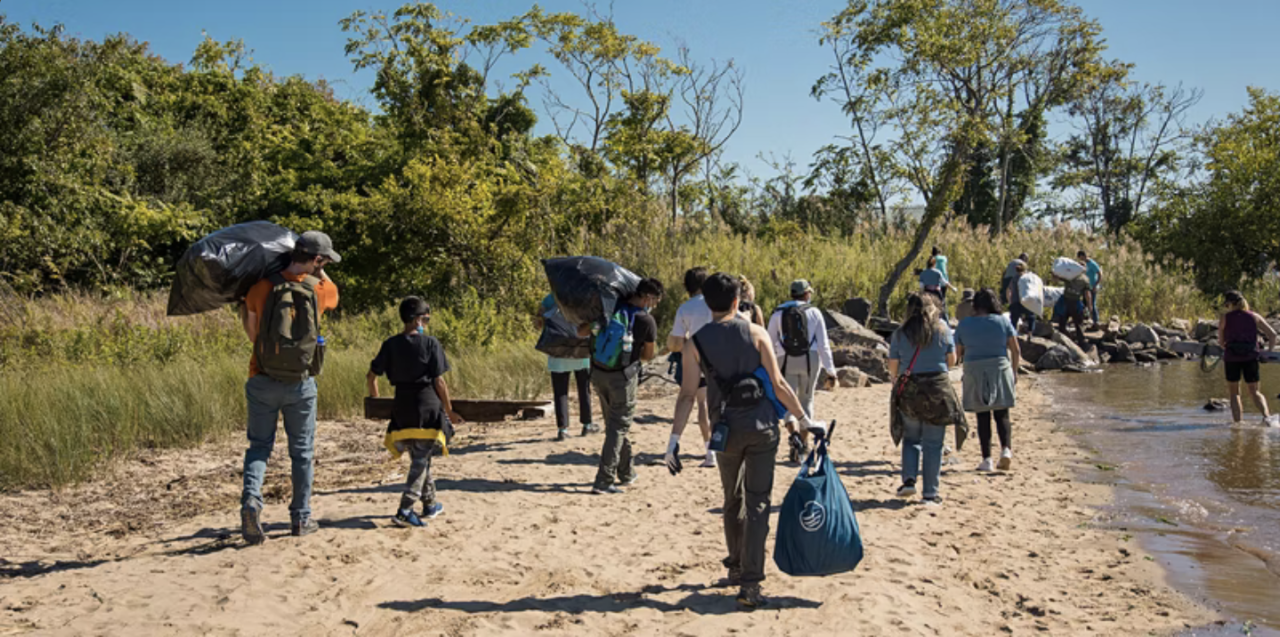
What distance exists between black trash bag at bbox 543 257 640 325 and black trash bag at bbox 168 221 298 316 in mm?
2464

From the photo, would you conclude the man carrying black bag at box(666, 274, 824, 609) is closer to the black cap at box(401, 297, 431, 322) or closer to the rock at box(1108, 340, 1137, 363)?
the black cap at box(401, 297, 431, 322)

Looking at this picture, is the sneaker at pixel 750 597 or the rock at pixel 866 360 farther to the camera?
the rock at pixel 866 360

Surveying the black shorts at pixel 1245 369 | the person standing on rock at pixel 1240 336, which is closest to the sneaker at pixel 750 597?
the person standing on rock at pixel 1240 336

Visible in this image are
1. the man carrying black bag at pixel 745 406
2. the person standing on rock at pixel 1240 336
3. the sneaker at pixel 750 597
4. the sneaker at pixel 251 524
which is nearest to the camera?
the man carrying black bag at pixel 745 406

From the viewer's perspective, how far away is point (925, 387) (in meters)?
7.60

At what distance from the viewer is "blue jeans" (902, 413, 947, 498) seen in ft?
25.2

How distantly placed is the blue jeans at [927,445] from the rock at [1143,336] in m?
16.6

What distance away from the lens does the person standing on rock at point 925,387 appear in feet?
24.9

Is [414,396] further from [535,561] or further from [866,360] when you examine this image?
[866,360]

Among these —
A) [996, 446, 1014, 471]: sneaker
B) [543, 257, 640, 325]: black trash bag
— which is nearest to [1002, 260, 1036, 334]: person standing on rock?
[996, 446, 1014, 471]: sneaker

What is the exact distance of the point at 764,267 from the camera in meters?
22.2

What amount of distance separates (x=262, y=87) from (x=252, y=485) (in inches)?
1055

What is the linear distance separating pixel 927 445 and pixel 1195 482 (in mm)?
3307

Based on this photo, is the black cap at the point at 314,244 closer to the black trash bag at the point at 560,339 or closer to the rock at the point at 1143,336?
the black trash bag at the point at 560,339
